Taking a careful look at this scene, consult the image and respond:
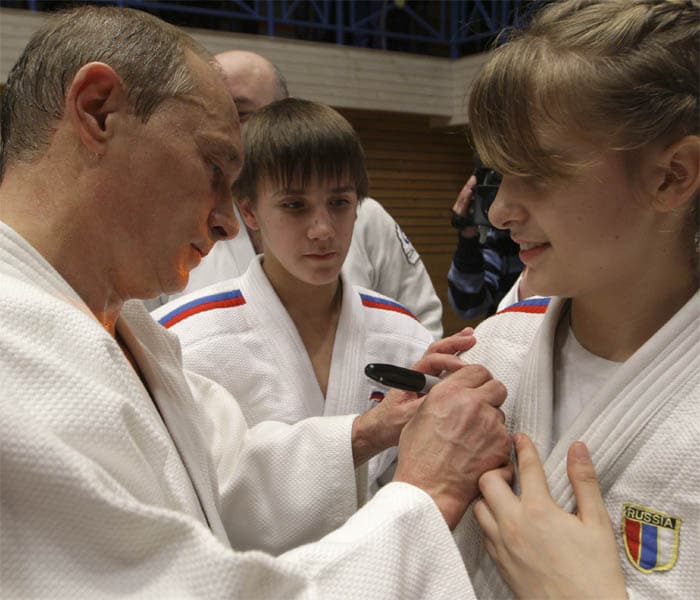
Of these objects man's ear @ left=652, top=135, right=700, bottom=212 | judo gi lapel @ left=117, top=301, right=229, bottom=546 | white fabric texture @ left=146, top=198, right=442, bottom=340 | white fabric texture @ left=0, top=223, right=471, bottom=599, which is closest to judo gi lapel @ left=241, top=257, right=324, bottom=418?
judo gi lapel @ left=117, top=301, right=229, bottom=546

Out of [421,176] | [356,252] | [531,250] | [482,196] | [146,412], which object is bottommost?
[421,176]

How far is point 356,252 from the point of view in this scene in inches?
106

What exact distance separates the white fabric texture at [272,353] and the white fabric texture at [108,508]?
0.65m

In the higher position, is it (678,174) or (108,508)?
(678,174)

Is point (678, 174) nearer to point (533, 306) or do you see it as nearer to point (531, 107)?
point (531, 107)

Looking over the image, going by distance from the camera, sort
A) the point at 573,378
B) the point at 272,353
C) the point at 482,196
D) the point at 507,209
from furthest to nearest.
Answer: the point at 482,196
the point at 272,353
the point at 573,378
the point at 507,209

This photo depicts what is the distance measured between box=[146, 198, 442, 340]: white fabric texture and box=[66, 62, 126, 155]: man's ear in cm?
139

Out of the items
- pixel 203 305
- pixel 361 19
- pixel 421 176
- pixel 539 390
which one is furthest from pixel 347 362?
pixel 421 176

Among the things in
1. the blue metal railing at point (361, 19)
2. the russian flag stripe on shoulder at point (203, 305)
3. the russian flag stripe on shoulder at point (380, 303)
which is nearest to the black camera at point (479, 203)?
the russian flag stripe on shoulder at point (380, 303)

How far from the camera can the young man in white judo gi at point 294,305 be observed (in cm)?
180

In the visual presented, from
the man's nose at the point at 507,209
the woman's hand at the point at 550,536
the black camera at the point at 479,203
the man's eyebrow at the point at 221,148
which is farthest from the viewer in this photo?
the black camera at the point at 479,203

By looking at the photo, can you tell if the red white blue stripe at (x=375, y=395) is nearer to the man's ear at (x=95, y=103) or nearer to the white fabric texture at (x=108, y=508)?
the white fabric texture at (x=108, y=508)

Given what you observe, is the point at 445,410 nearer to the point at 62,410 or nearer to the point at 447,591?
the point at 447,591

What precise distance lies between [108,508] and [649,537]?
685mm
